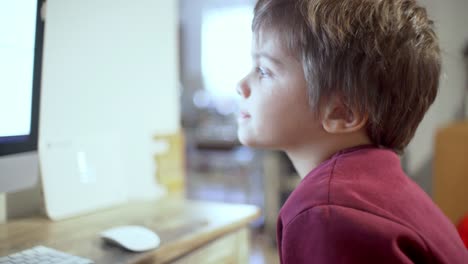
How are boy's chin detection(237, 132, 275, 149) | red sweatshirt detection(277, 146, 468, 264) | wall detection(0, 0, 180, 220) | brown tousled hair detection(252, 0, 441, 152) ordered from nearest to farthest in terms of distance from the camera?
red sweatshirt detection(277, 146, 468, 264) → brown tousled hair detection(252, 0, 441, 152) → boy's chin detection(237, 132, 275, 149) → wall detection(0, 0, 180, 220)

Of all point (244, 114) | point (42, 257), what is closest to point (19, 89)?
point (42, 257)

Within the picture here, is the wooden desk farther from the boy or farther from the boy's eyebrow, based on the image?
the boy's eyebrow

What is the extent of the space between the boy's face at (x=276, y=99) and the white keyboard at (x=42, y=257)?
0.34 meters

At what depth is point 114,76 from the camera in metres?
1.20

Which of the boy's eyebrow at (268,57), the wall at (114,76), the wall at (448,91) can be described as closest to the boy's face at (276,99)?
the boy's eyebrow at (268,57)

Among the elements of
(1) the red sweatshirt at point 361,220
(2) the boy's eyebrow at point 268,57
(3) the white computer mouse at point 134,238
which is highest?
(2) the boy's eyebrow at point 268,57

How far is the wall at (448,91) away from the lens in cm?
198

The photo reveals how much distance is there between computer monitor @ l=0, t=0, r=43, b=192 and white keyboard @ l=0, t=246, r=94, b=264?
0.14 metres

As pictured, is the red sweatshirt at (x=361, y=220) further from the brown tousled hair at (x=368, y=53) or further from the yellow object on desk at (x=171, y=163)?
the yellow object on desk at (x=171, y=163)

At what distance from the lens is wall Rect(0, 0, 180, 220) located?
1034 millimetres

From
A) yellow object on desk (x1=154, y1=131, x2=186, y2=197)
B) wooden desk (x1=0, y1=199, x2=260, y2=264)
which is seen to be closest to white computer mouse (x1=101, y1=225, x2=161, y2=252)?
wooden desk (x1=0, y1=199, x2=260, y2=264)

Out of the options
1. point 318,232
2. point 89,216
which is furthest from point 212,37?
point 318,232

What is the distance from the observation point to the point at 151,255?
28.5 inches

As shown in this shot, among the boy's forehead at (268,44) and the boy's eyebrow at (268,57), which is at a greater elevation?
the boy's forehead at (268,44)
